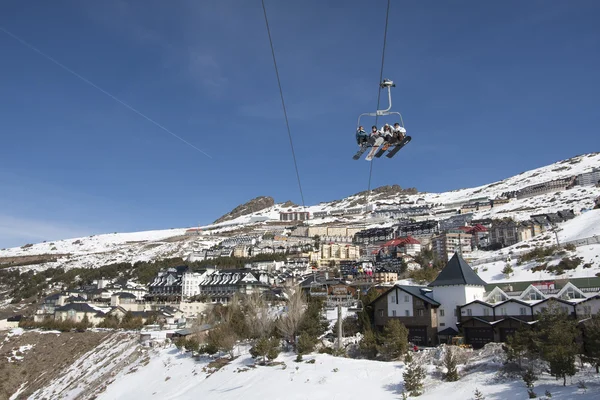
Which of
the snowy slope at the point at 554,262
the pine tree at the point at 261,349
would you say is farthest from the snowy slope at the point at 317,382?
the snowy slope at the point at 554,262

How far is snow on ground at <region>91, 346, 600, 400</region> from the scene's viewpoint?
22375 millimetres

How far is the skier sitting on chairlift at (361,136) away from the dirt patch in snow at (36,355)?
46996mm

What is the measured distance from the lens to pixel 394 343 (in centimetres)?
3203

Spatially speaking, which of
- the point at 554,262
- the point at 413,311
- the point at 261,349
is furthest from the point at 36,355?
the point at 554,262

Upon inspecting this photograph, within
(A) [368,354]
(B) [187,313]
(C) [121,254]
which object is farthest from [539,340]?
(C) [121,254]

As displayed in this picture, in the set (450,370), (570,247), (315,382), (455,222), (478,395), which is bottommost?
(315,382)

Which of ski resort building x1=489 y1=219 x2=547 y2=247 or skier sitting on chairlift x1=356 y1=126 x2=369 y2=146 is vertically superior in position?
ski resort building x1=489 y1=219 x2=547 y2=247

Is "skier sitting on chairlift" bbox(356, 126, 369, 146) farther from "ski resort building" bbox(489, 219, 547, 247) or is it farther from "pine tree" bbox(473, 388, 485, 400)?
"ski resort building" bbox(489, 219, 547, 247)

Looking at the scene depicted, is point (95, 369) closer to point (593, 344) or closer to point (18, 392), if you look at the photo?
point (18, 392)

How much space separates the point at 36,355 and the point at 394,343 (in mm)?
48424

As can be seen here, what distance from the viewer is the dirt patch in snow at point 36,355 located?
49062 mm

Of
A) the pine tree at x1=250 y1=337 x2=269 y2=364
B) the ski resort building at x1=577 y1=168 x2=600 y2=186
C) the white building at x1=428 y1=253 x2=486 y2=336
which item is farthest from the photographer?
the ski resort building at x1=577 y1=168 x2=600 y2=186

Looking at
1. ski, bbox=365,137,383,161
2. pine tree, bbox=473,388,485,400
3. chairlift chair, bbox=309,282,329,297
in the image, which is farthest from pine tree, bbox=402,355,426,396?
chairlift chair, bbox=309,282,329,297

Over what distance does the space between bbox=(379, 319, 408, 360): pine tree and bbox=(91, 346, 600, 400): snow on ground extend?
2140 millimetres
